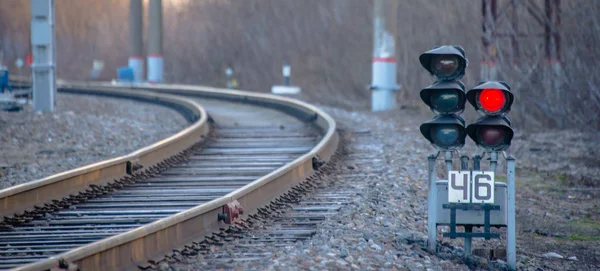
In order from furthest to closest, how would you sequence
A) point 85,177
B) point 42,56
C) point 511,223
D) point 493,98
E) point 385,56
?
point 385,56 → point 42,56 → point 85,177 → point 511,223 → point 493,98

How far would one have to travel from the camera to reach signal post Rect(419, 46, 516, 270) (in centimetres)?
656

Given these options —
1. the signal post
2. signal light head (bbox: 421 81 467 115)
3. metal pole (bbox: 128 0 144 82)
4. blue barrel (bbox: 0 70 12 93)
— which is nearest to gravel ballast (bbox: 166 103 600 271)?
the signal post

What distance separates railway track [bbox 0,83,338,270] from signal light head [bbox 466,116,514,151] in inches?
84.0

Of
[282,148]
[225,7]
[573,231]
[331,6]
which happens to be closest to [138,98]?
[282,148]

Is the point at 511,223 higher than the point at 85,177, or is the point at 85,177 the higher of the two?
the point at 85,177

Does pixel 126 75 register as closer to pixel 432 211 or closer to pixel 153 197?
pixel 153 197

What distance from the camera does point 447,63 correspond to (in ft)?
21.9

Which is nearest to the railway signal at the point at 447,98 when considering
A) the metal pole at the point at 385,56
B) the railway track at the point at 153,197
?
the railway track at the point at 153,197

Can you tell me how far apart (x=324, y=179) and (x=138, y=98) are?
55.7 feet

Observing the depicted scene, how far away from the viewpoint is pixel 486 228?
668 cm

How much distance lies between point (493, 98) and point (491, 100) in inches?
0.9

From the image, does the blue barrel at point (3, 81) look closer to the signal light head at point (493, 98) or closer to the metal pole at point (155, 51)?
the signal light head at point (493, 98)

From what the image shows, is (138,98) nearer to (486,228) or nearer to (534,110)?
(534,110)

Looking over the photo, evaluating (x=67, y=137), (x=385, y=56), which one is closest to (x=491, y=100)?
(x=67, y=137)
